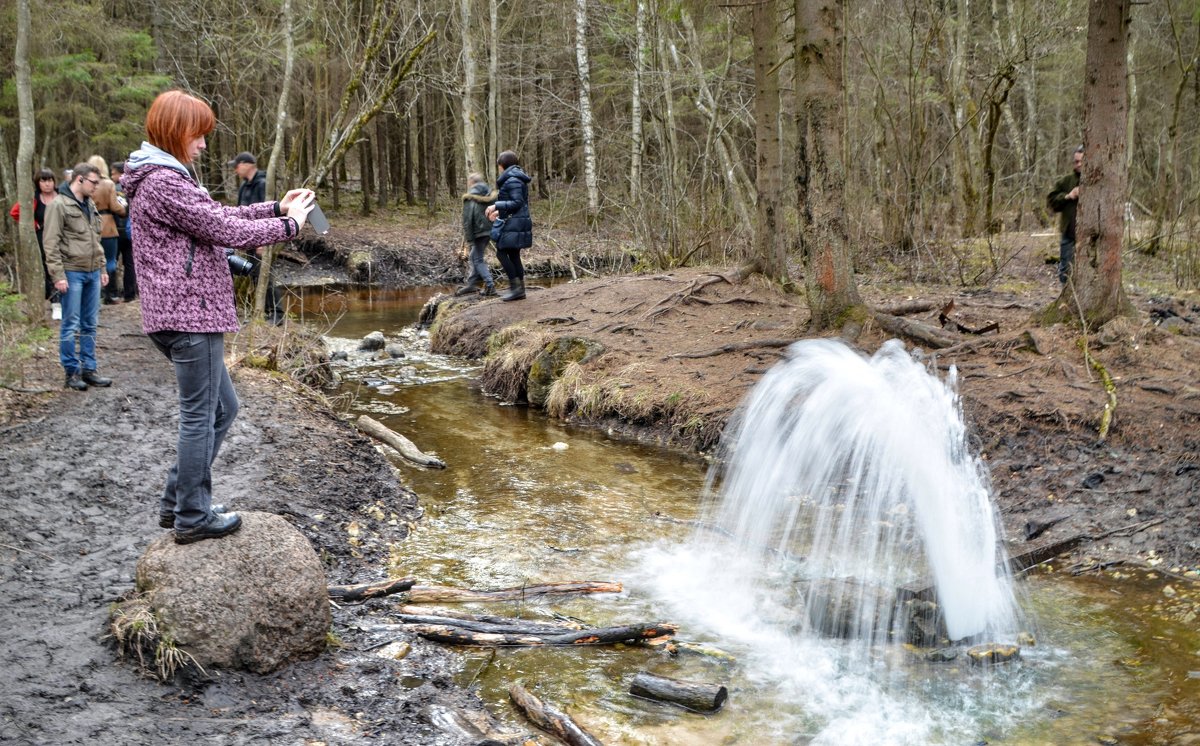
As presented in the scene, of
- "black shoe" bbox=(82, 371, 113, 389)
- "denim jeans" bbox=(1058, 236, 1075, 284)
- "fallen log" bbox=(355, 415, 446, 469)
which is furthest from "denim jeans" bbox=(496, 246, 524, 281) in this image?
"denim jeans" bbox=(1058, 236, 1075, 284)

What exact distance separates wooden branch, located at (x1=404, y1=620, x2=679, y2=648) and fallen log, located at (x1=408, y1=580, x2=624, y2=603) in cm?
45

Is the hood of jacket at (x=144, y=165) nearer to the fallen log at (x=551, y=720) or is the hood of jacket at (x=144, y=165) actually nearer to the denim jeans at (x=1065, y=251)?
the fallen log at (x=551, y=720)

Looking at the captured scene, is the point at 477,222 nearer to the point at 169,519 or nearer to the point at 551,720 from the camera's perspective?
the point at 169,519

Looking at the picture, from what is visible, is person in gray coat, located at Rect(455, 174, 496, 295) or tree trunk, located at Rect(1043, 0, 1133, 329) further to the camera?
person in gray coat, located at Rect(455, 174, 496, 295)

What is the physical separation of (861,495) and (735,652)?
345 centimetres

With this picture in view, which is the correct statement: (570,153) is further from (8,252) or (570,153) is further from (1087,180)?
(1087,180)

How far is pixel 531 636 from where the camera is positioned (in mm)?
5992

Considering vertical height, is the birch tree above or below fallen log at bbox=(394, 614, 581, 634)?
above

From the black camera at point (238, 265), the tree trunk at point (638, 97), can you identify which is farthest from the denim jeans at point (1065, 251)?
the black camera at point (238, 265)

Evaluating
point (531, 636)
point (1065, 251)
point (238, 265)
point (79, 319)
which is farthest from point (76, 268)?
point (1065, 251)

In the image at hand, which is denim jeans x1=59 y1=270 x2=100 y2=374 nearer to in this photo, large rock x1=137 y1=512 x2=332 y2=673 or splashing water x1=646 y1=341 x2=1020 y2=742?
large rock x1=137 y1=512 x2=332 y2=673

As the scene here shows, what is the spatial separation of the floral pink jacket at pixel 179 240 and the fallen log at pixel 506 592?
2576 mm

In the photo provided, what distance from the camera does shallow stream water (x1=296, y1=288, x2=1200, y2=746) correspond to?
5.03 meters

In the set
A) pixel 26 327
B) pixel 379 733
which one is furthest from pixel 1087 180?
pixel 26 327
